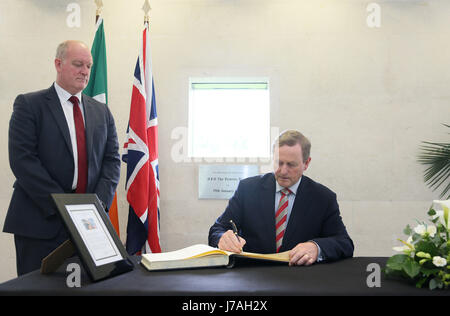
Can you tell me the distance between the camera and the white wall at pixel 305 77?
3986mm

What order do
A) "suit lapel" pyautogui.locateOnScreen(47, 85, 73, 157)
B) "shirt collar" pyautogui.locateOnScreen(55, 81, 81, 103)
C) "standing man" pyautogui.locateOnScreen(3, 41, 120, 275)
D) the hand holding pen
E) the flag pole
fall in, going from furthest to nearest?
the flag pole → "shirt collar" pyautogui.locateOnScreen(55, 81, 81, 103) → "suit lapel" pyautogui.locateOnScreen(47, 85, 73, 157) → "standing man" pyautogui.locateOnScreen(3, 41, 120, 275) → the hand holding pen

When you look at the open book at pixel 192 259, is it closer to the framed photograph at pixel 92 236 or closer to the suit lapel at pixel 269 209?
the framed photograph at pixel 92 236

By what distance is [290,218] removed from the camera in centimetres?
221

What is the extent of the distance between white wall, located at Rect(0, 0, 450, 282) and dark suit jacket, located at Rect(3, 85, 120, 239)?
1.46 meters

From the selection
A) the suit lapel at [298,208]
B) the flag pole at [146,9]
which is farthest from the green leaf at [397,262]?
the flag pole at [146,9]

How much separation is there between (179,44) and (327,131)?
1.73 m

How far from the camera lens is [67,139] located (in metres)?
2.46

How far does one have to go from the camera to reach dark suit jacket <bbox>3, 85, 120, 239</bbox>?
2281 millimetres

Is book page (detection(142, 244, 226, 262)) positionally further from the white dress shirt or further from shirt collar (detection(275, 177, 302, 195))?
the white dress shirt

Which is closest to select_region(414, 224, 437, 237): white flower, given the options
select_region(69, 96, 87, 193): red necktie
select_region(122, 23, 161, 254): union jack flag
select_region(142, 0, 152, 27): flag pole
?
select_region(69, 96, 87, 193): red necktie

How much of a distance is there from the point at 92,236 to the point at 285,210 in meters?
1.17

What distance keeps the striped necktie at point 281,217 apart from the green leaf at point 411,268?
0.91 m

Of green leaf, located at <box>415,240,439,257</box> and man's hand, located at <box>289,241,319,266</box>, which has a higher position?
green leaf, located at <box>415,240,439,257</box>

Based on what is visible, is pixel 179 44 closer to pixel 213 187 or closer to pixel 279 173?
pixel 213 187
